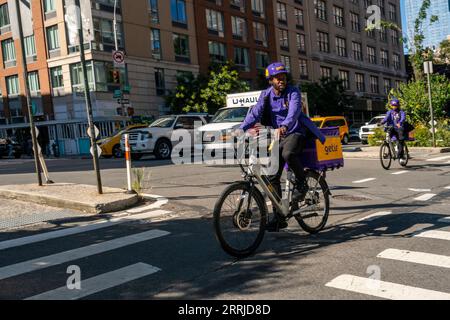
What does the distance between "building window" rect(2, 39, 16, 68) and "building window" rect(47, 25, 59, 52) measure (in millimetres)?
5845

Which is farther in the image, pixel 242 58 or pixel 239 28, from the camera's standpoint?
pixel 242 58

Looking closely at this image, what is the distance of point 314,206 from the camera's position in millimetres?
5910

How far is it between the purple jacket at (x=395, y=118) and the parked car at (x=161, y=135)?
9.38 meters

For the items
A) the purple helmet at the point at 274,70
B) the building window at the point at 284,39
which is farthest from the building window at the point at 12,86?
the purple helmet at the point at 274,70

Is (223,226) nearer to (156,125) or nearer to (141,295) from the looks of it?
(141,295)

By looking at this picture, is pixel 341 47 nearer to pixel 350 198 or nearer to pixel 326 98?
pixel 326 98

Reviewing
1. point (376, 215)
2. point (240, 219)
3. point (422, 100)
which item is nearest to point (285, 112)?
point (240, 219)

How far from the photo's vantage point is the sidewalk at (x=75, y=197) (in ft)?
26.1

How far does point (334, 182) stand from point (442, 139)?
1153 cm

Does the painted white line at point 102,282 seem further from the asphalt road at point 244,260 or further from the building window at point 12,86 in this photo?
the building window at point 12,86

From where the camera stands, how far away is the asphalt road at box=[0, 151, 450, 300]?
13.1 feet

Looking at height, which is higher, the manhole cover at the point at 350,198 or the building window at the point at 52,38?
the building window at the point at 52,38

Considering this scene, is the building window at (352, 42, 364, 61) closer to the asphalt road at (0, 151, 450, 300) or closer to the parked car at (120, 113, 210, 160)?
the parked car at (120, 113, 210, 160)

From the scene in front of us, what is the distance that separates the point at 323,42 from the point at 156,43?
2696 cm
